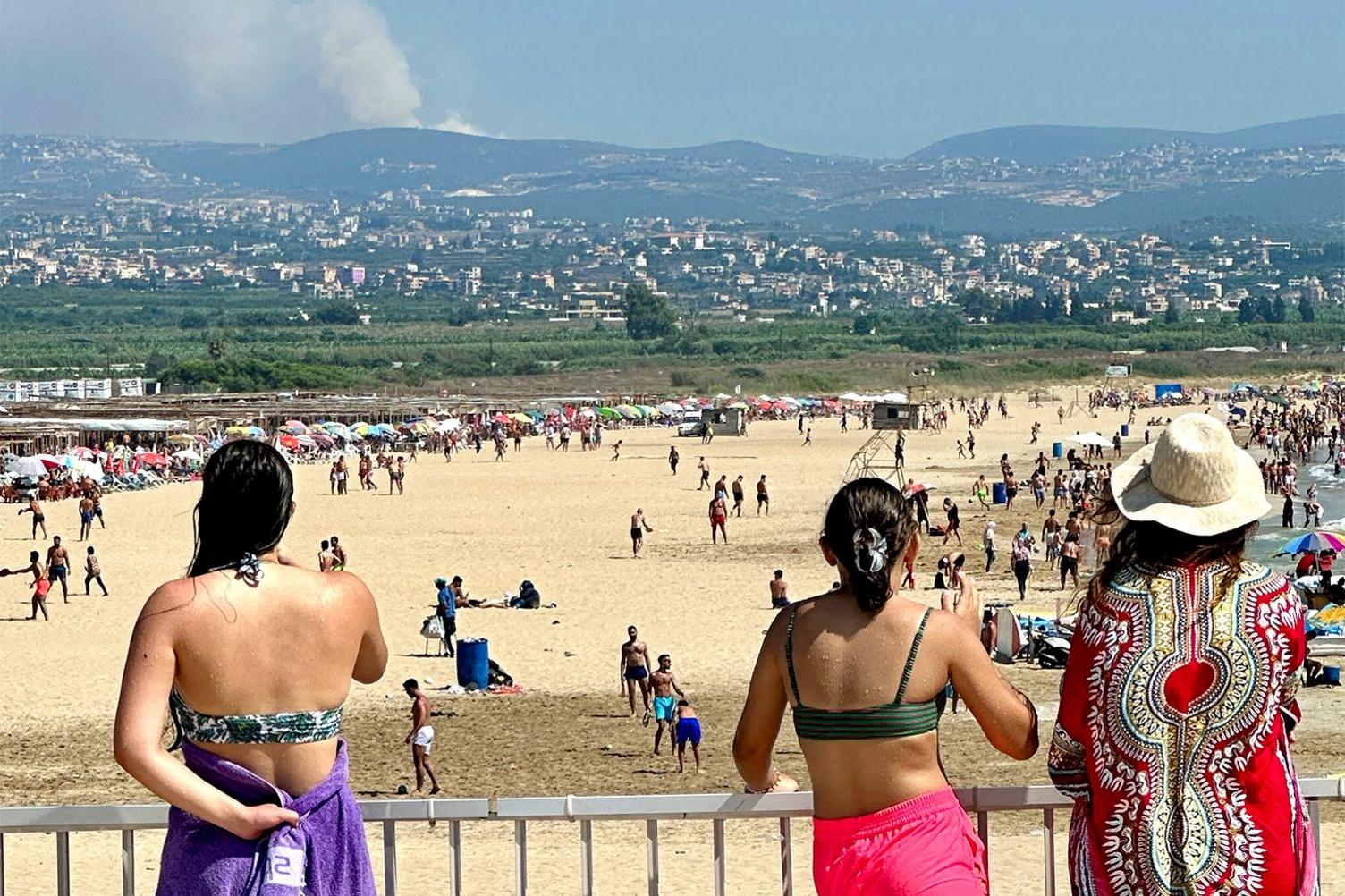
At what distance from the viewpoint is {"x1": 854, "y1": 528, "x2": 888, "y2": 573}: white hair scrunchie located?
3.11 metres

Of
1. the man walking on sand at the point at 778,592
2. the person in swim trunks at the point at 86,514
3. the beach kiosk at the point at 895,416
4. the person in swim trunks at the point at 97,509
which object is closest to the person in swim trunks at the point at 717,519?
the man walking on sand at the point at 778,592

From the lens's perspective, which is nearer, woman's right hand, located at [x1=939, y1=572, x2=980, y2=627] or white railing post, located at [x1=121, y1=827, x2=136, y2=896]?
woman's right hand, located at [x1=939, y1=572, x2=980, y2=627]

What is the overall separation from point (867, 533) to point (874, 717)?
0.96 feet

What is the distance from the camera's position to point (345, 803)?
3148mm

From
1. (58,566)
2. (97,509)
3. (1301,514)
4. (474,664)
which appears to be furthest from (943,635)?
(1301,514)

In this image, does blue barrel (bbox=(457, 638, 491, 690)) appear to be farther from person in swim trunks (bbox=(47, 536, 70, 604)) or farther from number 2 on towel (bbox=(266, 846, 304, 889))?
number 2 on towel (bbox=(266, 846, 304, 889))

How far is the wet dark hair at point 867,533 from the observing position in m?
3.12

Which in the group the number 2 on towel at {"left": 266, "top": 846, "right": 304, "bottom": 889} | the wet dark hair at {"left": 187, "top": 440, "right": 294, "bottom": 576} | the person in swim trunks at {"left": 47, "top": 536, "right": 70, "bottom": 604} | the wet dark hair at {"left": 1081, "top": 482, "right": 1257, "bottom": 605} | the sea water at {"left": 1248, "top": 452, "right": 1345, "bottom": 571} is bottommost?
the sea water at {"left": 1248, "top": 452, "right": 1345, "bottom": 571}

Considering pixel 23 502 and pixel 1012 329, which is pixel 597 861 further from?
pixel 1012 329

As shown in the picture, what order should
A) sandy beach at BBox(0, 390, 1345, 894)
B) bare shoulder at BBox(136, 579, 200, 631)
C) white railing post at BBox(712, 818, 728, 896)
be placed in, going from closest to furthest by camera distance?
bare shoulder at BBox(136, 579, 200, 631)
white railing post at BBox(712, 818, 728, 896)
sandy beach at BBox(0, 390, 1345, 894)

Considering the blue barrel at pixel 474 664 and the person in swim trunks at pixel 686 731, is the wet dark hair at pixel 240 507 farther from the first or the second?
the blue barrel at pixel 474 664

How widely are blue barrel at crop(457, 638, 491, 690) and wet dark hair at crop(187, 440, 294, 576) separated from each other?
Result: 12821 mm

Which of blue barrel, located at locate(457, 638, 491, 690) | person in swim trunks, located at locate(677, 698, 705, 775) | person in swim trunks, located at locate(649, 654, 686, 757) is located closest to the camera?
person in swim trunks, located at locate(677, 698, 705, 775)

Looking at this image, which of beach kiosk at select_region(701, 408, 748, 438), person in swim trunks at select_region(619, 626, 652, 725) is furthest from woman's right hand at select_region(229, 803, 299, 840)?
beach kiosk at select_region(701, 408, 748, 438)
